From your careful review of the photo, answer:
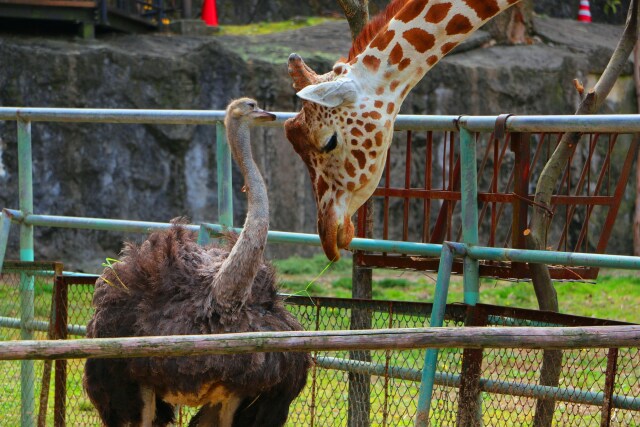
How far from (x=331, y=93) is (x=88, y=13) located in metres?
7.90

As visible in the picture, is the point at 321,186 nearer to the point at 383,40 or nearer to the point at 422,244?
the point at 422,244

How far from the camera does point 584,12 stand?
51.6 ft

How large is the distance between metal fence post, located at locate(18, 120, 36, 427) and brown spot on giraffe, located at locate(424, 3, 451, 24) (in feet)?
7.72

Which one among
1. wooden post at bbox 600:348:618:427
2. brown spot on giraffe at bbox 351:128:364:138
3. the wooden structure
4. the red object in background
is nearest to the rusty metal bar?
brown spot on giraffe at bbox 351:128:364:138

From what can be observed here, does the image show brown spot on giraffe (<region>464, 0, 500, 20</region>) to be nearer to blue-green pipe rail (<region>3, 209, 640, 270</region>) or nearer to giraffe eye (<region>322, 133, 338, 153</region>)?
giraffe eye (<region>322, 133, 338, 153</region>)

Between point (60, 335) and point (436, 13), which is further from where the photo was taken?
point (60, 335)

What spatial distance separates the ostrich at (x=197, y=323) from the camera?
4.32m

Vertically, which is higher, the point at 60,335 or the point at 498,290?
the point at 60,335

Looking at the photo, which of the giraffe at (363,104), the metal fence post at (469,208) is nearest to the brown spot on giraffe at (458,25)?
the giraffe at (363,104)

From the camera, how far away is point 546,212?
468cm

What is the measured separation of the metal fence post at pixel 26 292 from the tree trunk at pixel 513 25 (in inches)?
333

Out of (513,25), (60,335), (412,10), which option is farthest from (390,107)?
(513,25)

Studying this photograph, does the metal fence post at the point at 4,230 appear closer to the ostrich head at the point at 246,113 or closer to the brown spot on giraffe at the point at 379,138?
the ostrich head at the point at 246,113

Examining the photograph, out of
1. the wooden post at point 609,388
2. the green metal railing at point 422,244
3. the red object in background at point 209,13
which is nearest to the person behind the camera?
the wooden post at point 609,388
